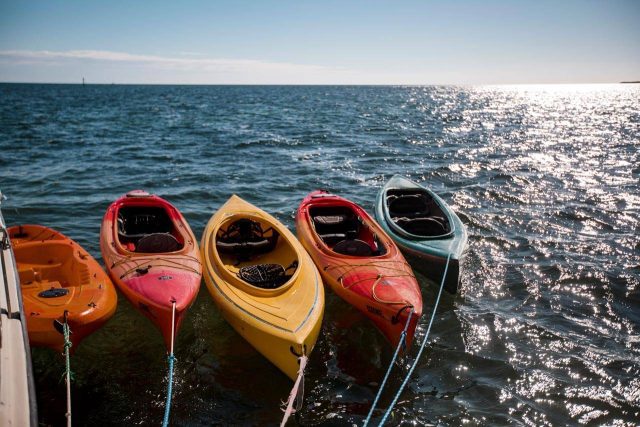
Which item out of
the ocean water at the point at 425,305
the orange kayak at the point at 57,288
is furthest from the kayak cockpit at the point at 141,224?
the ocean water at the point at 425,305

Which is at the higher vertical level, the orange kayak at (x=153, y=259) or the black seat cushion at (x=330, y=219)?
the black seat cushion at (x=330, y=219)

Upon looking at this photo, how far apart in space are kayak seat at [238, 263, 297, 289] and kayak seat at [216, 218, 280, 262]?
1248 millimetres

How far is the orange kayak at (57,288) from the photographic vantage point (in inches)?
256

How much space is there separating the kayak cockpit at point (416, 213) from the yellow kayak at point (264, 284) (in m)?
3.15

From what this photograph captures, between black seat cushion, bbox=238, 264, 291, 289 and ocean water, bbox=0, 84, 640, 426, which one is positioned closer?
ocean water, bbox=0, 84, 640, 426

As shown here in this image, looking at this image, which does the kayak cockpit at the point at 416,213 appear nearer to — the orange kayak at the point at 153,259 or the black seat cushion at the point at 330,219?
the black seat cushion at the point at 330,219

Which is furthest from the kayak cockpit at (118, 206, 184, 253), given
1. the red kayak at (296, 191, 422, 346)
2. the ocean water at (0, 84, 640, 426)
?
the red kayak at (296, 191, 422, 346)

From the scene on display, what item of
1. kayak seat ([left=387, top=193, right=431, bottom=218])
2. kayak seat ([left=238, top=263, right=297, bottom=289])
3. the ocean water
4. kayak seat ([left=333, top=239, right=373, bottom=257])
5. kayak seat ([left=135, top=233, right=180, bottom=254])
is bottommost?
the ocean water

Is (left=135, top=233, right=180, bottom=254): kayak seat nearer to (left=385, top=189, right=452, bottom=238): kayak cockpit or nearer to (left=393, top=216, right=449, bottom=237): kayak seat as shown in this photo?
(left=385, top=189, right=452, bottom=238): kayak cockpit

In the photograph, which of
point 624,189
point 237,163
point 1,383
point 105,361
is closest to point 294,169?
point 237,163

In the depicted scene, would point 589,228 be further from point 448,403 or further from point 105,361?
point 105,361

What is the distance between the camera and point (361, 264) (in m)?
8.62

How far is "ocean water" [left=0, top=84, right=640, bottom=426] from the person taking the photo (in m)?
6.73

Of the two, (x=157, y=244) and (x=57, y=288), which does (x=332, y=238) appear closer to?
(x=157, y=244)
